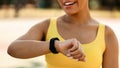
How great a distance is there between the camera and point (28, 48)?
111 inches

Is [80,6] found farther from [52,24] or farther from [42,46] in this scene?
[42,46]

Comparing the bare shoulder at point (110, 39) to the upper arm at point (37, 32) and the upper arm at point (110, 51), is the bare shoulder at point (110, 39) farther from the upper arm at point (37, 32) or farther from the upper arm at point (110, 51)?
the upper arm at point (37, 32)

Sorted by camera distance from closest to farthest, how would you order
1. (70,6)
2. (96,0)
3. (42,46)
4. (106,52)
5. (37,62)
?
1. (42,46)
2. (70,6)
3. (106,52)
4. (37,62)
5. (96,0)

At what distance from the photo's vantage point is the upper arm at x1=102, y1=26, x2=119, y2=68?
3.23 m

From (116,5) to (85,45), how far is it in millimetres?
40384

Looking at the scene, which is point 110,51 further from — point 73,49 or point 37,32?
point 73,49

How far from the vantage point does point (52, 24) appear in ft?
10.4

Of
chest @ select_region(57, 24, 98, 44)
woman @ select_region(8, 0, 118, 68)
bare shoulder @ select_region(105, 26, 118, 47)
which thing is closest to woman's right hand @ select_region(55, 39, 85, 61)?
woman @ select_region(8, 0, 118, 68)

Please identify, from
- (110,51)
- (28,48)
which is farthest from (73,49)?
(110,51)

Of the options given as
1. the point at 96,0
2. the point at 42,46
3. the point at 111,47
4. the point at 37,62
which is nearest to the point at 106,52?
the point at 111,47

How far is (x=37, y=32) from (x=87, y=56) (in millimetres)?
372

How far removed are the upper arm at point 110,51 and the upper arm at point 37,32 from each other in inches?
17.4

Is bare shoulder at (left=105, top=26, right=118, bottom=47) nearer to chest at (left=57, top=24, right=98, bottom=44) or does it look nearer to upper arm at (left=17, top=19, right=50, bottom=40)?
chest at (left=57, top=24, right=98, bottom=44)

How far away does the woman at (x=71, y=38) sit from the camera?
9.27ft
